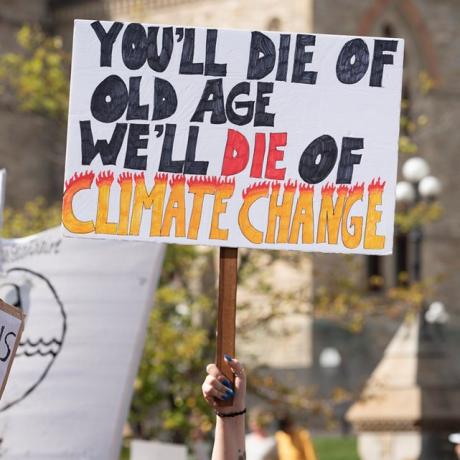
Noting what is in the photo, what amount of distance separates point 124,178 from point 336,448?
18.3m

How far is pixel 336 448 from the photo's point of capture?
23812 millimetres

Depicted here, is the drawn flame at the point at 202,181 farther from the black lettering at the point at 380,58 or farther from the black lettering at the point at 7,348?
the black lettering at the point at 7,348

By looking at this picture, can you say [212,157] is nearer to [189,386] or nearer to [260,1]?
[189,386]

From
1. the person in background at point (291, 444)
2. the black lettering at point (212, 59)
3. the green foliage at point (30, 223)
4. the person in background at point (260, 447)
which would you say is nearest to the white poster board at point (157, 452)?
the person in background at point (260, 447)

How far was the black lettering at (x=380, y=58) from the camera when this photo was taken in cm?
587

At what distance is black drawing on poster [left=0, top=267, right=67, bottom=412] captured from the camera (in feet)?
25.6

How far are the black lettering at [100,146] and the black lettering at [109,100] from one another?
0.13 ft

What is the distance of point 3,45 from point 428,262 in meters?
8.38

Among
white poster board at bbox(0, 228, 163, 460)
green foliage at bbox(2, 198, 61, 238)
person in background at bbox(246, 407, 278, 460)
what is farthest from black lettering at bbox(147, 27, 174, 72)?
green foliage at bbox(2, 198, 61, 238)

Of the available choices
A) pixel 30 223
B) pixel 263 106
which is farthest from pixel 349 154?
pixel 30 223

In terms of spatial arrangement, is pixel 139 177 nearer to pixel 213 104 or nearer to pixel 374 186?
pixel 213 104

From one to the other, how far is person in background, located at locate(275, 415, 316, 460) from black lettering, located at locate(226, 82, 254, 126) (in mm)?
7726

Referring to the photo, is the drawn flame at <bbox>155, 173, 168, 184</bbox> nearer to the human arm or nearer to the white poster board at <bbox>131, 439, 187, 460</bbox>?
the human arm

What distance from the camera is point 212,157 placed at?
5801mm
